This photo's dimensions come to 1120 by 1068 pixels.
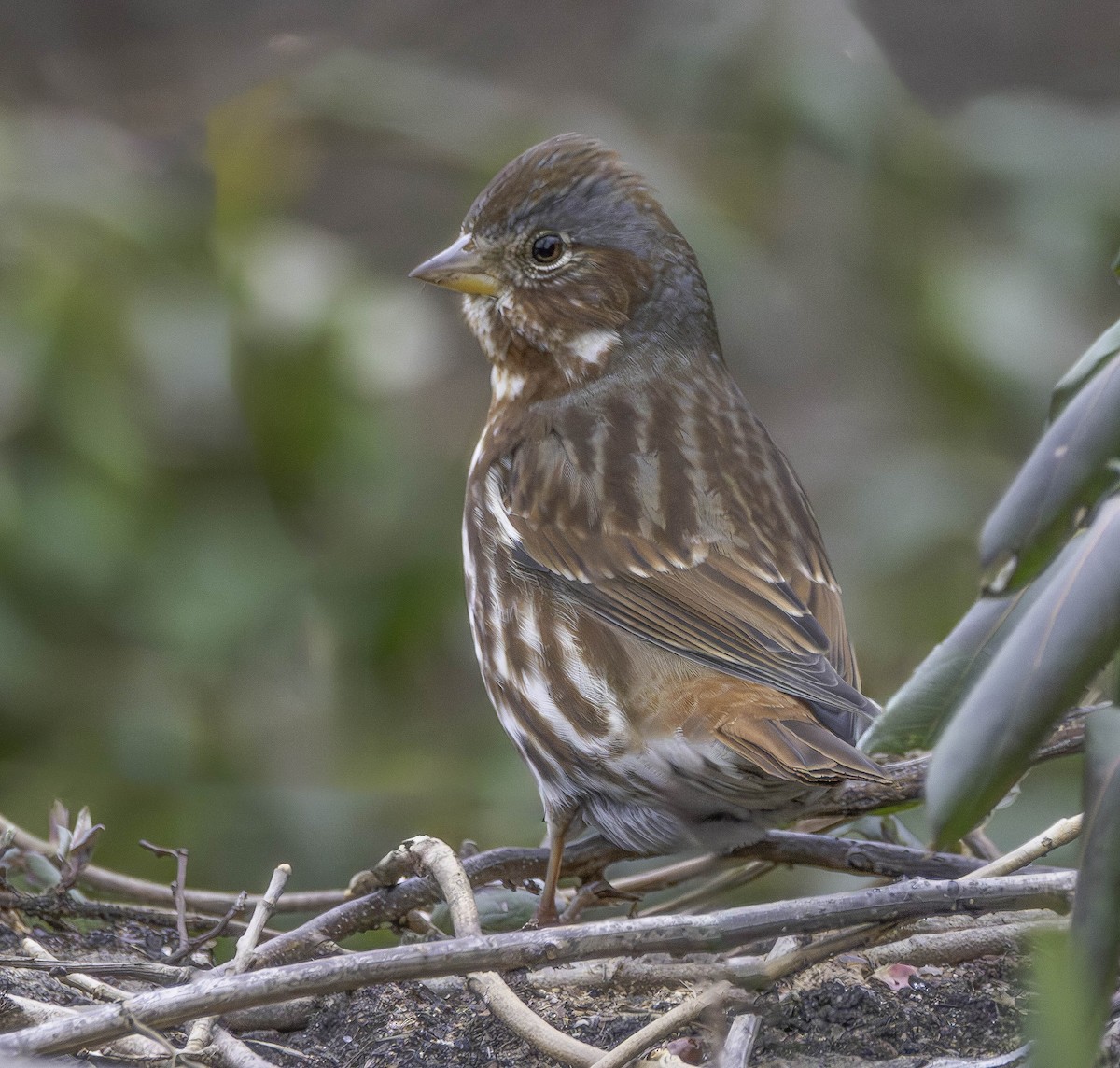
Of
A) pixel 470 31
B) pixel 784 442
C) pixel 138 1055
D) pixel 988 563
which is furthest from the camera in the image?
pixel 470 31

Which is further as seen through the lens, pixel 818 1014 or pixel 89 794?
pixel 89 794

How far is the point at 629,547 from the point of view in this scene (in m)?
3.38

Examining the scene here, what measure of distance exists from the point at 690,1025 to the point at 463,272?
7.17ft

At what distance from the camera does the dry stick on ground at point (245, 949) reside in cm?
216

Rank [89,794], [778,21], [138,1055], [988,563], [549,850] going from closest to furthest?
[988,563], [138,1055], [549,850], [89,794], [778,21]

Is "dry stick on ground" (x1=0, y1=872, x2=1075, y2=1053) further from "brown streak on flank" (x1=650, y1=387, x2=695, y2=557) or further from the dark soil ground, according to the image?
"brown streak on flank" (x1=650, y1=387, x2=695, y2=557)

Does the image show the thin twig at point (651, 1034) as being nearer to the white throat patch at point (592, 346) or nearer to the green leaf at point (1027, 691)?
the green leaf at point (1027, 691)

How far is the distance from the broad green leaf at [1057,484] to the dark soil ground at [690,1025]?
0.93 meters

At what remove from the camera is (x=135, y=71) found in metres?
9.77

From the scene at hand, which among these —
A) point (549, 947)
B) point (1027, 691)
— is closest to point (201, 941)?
point (549, 947)

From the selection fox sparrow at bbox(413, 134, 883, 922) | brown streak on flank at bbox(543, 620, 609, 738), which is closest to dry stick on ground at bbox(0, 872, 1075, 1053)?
fox sparrow at bbox(413, 134, 883, 922)

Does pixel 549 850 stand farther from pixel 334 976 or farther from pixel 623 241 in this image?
pixel 623 241

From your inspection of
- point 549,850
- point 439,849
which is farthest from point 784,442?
point 439,849

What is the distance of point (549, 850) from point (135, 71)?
7864mm
